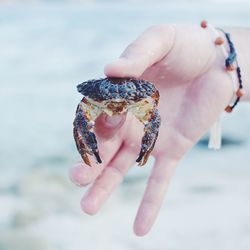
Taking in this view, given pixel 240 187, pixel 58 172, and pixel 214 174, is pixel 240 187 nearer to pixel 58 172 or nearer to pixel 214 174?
pixel 214 174

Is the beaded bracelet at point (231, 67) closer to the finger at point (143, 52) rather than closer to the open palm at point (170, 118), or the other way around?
the open palm at point (170, 118)

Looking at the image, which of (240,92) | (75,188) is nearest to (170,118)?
(240,92)

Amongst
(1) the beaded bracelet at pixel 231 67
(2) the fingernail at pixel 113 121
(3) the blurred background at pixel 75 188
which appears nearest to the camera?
(2) the fingernail at pixel 113 121

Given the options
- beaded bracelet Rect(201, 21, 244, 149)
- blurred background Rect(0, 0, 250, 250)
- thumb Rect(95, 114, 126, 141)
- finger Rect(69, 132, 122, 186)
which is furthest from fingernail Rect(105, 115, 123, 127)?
blurred background Rect(0, 0, 250, 250)

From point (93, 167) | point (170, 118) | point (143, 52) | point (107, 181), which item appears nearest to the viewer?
point (143, 52)

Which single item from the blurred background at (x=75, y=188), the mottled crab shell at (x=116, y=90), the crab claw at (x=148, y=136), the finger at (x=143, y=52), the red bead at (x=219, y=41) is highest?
the mottled crab shell at (x=116, y=90)

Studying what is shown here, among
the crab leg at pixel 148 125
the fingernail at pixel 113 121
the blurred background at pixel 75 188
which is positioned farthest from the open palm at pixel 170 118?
the blurred background at pixel 75 188

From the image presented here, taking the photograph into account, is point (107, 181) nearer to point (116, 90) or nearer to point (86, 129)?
point (86, 129)
